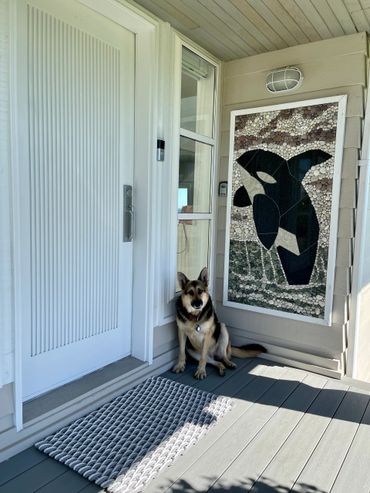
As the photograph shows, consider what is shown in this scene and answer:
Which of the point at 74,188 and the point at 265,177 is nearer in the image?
the point at 74,188

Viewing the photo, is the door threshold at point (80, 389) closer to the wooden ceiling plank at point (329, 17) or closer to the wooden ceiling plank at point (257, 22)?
the wooden ceiling plank at point (257, 22)

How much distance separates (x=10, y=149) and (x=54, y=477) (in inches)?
62.8

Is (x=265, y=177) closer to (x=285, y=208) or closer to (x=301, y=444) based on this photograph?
(x=285, y=208)

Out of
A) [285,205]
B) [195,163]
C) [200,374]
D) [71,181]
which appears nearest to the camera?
[71,181]

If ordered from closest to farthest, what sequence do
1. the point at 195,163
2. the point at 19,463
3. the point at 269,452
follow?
the point at 19,463 < the point at 269,452 < the point at 195,163

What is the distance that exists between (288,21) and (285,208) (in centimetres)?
138

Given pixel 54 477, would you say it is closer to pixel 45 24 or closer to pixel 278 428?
pixel 278 428

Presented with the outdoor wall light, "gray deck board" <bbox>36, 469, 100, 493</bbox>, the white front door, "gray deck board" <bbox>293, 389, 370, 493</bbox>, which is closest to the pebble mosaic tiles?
the outdoor wall light

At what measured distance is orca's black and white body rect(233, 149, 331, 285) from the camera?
3094 mm

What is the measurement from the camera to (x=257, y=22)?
8.79ft

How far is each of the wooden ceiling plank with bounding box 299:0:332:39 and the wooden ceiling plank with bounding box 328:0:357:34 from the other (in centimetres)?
11

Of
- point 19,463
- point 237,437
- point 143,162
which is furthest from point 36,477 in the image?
point 143,162

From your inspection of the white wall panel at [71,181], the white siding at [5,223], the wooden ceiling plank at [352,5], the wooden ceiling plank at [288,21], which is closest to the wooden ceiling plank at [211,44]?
the wooden ceiling plank at [288,21]

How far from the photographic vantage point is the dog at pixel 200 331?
283cm
